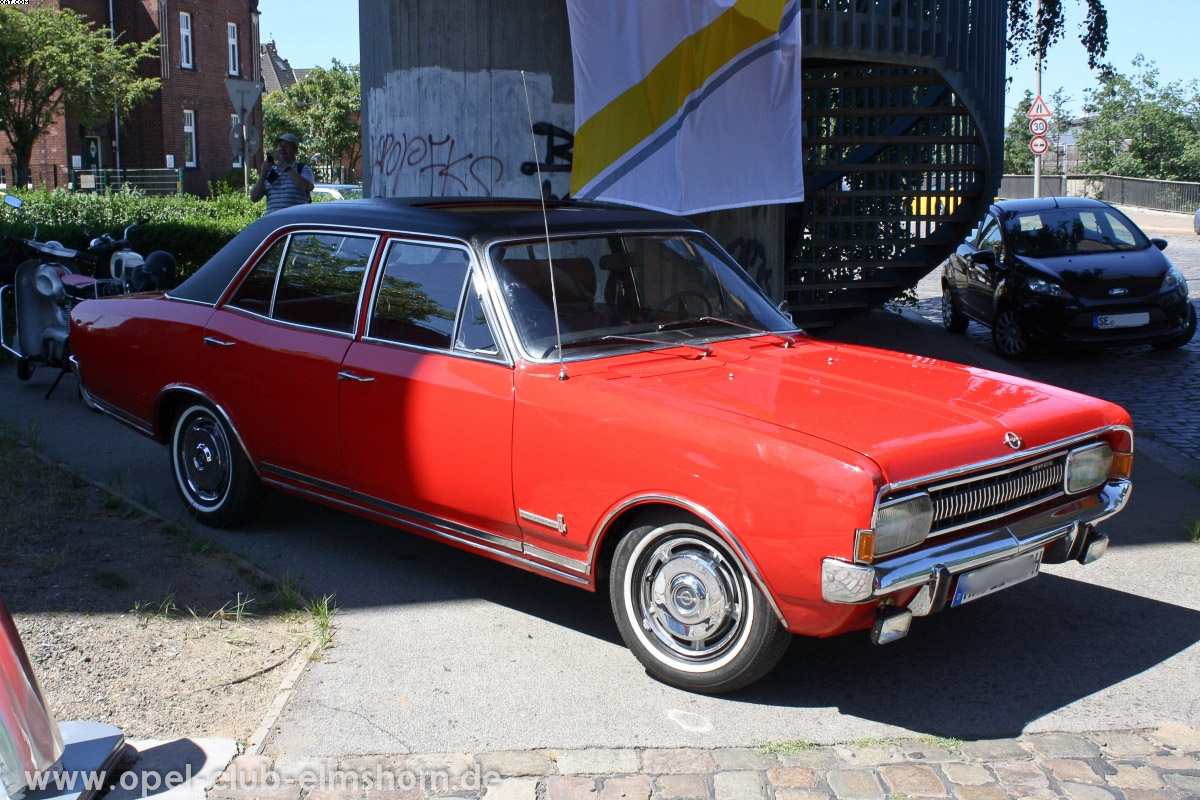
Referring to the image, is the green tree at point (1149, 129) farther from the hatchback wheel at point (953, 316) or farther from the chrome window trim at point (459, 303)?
the chrome window trim at point (459, 303)

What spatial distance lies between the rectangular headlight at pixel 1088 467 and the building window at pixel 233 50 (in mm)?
43494

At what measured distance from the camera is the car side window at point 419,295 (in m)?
5.11

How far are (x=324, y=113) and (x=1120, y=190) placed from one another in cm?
3408

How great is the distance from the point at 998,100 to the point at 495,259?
8.47 m

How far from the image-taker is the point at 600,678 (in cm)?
454

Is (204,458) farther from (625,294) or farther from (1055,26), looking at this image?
(1055,26)

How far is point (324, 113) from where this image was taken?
183ft

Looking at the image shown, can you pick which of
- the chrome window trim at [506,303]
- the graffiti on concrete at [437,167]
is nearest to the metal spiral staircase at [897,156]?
the graffiti on concrete at [437,167]

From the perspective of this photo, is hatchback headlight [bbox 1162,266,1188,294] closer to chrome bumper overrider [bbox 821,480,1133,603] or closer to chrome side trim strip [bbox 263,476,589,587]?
chrome bumper overrider [bbox 821,480,1133,603]

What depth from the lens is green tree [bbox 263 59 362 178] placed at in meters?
55.3

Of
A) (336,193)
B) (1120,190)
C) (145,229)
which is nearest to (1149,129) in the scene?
(1120,190)

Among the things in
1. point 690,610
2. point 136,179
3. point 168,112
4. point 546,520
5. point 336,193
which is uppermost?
point 168,112

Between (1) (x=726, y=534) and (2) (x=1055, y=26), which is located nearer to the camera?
(1) (x=726, y=534)

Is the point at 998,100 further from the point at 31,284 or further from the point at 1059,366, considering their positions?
the point at 31,284
